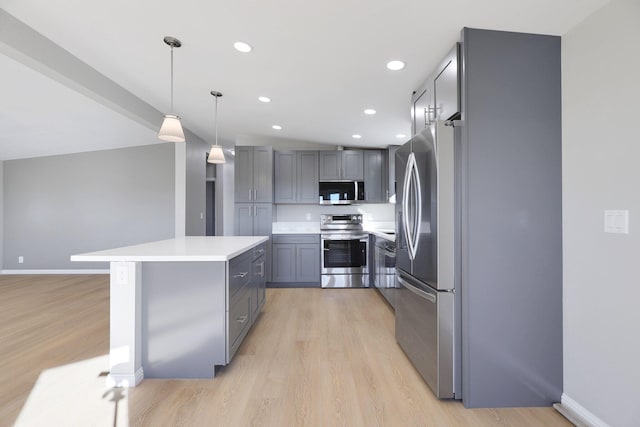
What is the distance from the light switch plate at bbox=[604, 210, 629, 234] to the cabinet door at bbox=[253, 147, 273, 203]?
4069mm

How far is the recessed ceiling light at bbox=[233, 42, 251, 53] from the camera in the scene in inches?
91.6

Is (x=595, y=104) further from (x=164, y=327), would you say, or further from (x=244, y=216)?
(x=244, y=216)

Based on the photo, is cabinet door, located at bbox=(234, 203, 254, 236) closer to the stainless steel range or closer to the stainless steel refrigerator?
the stainless steel range

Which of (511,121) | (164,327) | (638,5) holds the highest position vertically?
(638,5)

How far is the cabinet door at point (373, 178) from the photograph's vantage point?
16.9ft

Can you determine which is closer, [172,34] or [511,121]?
[511,121]

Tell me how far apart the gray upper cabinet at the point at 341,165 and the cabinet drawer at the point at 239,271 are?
2.56 m

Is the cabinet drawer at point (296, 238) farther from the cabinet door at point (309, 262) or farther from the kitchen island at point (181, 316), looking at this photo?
the kitchen island at point (181, 316)

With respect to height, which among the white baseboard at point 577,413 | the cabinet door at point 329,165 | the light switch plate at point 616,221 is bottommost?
the white baseboard at point 577,413

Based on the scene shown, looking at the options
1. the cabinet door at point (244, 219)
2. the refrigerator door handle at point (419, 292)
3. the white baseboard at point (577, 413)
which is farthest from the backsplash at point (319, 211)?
the white baseboard at point (577, 413)

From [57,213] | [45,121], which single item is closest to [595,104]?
[45,121]

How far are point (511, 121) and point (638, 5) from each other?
0.68m

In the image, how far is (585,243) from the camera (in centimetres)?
170

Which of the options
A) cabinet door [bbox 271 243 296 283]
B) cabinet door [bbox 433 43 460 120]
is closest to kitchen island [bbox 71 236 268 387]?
cabinet door [bbox 433 43 460 120]
